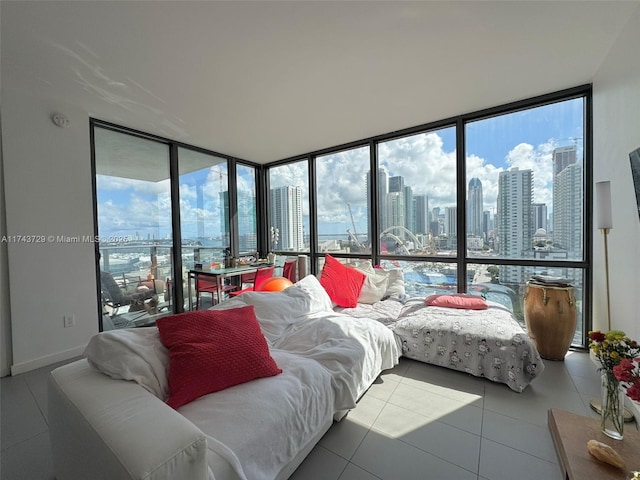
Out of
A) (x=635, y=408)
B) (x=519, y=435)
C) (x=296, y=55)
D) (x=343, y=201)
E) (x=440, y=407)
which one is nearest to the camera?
(x=519, y=435)

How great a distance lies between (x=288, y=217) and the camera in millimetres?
4895

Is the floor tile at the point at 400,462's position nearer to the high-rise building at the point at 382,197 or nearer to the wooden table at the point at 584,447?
the wooden table at the point at 584,447

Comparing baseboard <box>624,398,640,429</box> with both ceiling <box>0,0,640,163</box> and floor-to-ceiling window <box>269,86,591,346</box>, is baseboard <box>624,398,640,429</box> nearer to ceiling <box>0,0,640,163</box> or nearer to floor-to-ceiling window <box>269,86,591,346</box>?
floor-to-ceiling window <box>269,86,591,346</box>

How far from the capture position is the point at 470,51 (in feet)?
6.63

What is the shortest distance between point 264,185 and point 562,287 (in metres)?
4.59

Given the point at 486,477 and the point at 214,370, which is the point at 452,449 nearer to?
the point at 486,477

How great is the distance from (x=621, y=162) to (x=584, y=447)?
81.5 inches

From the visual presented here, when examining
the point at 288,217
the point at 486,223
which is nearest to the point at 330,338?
the point at 486,223

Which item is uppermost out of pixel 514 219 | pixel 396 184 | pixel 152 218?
pixel 396 184

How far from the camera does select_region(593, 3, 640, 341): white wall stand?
1.80m

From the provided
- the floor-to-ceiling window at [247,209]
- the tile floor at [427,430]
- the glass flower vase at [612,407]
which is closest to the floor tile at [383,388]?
the tile floor at [427,430]

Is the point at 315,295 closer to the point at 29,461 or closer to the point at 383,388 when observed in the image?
the point at 383,388

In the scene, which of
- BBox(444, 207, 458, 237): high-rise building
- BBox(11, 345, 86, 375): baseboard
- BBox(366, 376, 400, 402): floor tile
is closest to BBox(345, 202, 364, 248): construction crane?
BBox(444, 207, 458, 237): high-rise building

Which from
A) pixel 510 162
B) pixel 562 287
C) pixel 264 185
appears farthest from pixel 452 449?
pixel 264 185
